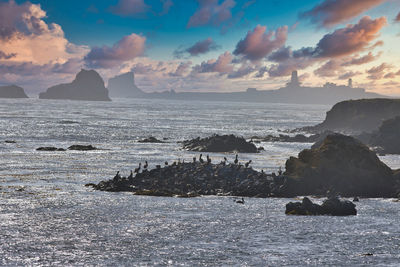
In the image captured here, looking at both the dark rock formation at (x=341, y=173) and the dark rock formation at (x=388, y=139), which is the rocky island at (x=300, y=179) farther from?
the dark rock formation at (x=388, y=139)

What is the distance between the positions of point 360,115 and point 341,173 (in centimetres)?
10407

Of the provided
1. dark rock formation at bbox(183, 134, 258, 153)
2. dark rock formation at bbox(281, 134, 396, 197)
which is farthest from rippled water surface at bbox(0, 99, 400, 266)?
dark rock formation at bbox(183, 134, 258, 153)

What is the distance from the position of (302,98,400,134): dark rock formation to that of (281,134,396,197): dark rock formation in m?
86.6

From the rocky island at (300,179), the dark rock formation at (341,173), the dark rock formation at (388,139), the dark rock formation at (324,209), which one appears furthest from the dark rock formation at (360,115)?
the dark rock formation at (324,209)

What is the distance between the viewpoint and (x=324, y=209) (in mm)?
36531

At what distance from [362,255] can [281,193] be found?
20.0 metres

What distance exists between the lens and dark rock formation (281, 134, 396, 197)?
153 ft

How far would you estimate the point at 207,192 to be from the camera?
45938 mm

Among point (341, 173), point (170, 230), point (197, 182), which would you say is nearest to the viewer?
point (170, 230)

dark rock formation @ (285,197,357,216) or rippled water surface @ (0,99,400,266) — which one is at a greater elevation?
dark rock formation @ (285,197,357,216)

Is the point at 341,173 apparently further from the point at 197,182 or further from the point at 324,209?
the point at 197,182

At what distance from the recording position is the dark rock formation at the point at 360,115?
136m

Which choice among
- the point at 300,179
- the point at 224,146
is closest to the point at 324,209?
the point at 300,179

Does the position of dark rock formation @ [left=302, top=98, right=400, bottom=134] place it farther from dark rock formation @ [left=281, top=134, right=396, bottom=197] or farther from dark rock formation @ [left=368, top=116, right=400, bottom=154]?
dark rock formation @ [left=281, top=134, right=396, bottom=197]
